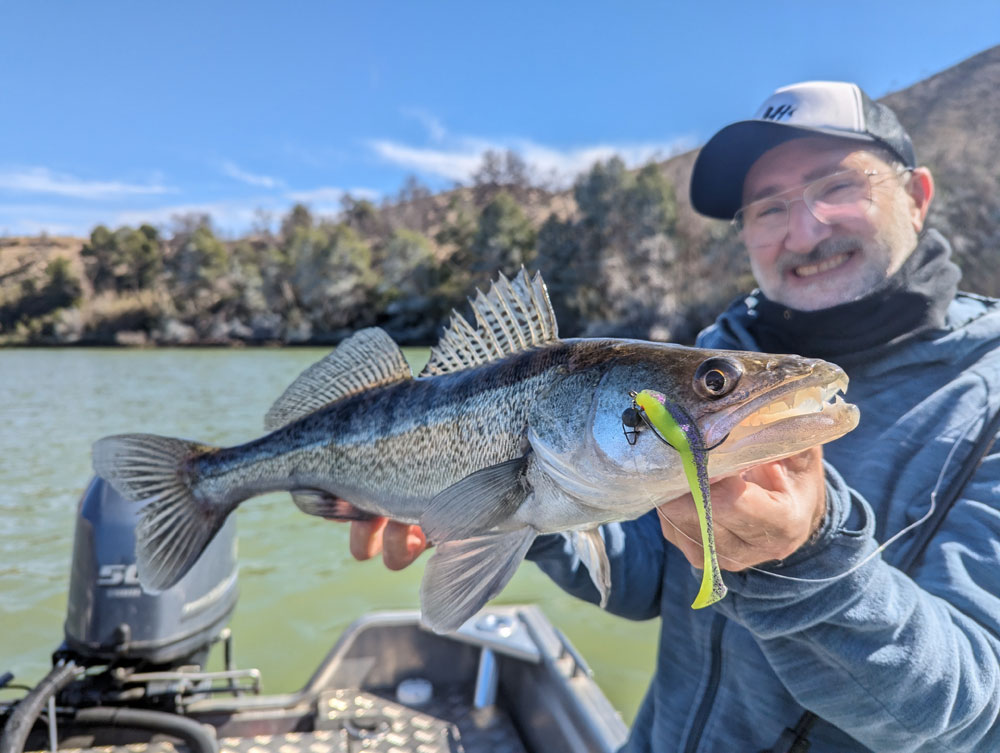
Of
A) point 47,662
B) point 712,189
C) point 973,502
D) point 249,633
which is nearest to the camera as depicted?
point 973,502

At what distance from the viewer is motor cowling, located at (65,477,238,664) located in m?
3.34

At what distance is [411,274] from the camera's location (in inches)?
2232

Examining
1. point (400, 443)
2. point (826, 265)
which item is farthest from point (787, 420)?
point (826, 265)

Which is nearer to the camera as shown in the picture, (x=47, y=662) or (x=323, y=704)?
(x=323, y=704)

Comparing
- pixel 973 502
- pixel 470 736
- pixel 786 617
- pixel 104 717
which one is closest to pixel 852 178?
pixel 973 502

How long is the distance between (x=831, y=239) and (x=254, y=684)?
344 centimetres

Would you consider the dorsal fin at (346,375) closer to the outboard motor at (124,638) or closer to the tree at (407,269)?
the outboard motor at (124,638)

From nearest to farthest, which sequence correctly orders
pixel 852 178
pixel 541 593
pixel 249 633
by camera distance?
pixel 852 178 → pixel 249 633 → pixel 541 593

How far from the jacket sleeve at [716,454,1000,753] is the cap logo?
1591mm

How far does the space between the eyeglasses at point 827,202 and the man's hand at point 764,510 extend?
4.68 feet

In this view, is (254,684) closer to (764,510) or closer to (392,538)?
(392,538)

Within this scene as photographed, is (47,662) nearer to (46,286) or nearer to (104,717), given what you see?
(104,717)

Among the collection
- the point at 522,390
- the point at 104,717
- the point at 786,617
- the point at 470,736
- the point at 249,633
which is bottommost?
the point at 249,633

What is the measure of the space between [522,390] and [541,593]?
6259 millimetres
